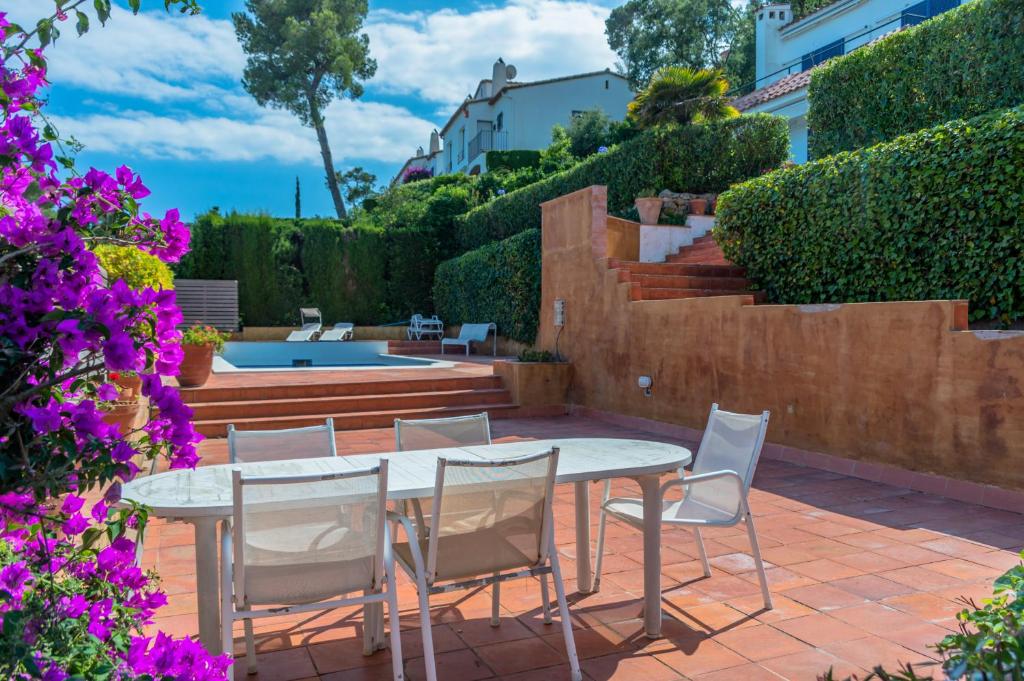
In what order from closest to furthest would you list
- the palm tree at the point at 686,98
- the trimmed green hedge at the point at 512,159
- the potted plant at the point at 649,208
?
the potted plant at the point at 649,208, the palm tree at the point at 686,98, the trimmed green hedge at the point at 512,159

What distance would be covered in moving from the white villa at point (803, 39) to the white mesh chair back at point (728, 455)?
13.8m

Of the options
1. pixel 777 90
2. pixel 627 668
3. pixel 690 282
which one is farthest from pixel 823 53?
pixel 627 668

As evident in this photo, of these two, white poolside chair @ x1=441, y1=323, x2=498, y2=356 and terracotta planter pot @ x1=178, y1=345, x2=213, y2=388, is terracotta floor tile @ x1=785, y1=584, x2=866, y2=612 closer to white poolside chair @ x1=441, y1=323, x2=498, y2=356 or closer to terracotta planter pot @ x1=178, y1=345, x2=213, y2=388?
terracotta planter pot @ x1=178, y1=345, x2=213, y2=388

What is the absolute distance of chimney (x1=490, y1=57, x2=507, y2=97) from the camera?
114ft

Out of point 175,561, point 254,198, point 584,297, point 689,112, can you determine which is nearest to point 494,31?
point 254,198

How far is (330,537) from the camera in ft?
8.25

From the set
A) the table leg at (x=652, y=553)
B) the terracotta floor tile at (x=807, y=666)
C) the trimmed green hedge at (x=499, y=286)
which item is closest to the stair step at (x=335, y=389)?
the trimmed green hedge at (x=499, y=286)

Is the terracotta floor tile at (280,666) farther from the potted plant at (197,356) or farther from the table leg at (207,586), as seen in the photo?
the potted plant at (197,356)

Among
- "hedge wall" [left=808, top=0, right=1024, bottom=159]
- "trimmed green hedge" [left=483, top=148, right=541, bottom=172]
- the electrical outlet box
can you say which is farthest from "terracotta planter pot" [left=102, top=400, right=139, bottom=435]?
"trimmed green hedge" [left=483, top=148, right=541, bottom=172]

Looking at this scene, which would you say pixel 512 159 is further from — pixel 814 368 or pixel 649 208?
pixel 814 368

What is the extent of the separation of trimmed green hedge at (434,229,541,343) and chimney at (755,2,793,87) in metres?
12.2

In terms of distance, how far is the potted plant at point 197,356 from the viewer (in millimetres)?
8938

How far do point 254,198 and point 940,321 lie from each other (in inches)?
702

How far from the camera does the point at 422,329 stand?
60.5 feet
